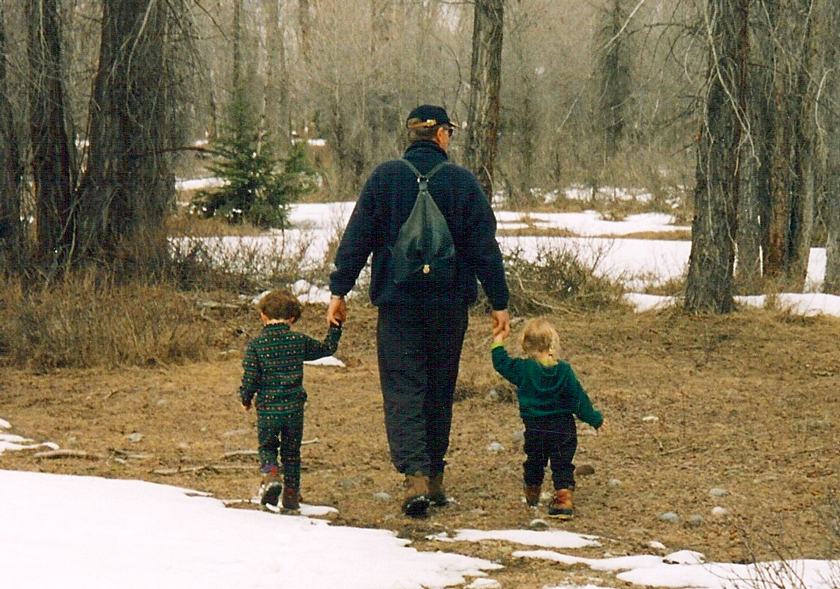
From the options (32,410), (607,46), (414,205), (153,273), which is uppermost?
(607,46)

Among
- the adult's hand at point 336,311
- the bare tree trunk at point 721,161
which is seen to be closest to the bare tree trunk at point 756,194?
the bare tree trunk at point 721,161

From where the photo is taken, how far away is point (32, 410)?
353 inches

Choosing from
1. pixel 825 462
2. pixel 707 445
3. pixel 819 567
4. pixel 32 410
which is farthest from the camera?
pixel 32 410

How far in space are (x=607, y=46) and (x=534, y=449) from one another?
462 centimetres

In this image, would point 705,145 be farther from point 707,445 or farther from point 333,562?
point 333,562

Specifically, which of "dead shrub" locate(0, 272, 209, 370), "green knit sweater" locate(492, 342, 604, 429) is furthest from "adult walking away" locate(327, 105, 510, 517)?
"dead shrub" locate(0, 272, 209, 370)

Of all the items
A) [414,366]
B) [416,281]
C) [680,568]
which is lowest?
[680,568]

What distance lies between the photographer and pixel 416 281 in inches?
234

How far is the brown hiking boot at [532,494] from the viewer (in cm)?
622

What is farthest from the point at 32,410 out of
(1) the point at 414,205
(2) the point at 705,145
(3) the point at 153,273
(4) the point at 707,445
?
(2) the point at 705,145

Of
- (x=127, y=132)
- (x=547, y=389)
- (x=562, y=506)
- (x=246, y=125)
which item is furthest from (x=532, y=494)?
(x=246, y=125)

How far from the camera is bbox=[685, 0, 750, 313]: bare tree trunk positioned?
36.7 ft

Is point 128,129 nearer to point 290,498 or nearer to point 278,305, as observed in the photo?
point 278,305

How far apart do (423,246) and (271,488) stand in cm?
150
